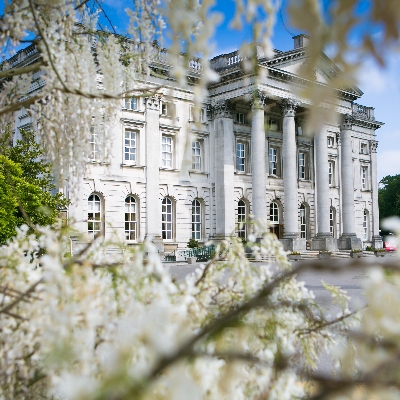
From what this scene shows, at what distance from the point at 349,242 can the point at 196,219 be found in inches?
496

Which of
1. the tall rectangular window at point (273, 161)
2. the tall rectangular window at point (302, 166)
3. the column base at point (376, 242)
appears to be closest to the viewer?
the tall rectangular window at point (273, 161)

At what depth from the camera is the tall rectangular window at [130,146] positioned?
31383 mm

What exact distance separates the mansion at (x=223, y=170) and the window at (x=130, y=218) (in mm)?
61

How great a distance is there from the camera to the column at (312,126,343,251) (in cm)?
3691

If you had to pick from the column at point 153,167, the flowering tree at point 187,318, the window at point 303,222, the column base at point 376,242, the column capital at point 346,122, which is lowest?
the column base at point 376,242

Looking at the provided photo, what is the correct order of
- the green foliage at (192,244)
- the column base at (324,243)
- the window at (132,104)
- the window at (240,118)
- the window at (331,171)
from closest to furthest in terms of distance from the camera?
1. the window at (132,104)
2. the green foliage at (192,244)
3. the window at (240,118)
4. the column base at (324,243)
5. the window at (331,171)

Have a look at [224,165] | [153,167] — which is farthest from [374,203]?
[153,167]

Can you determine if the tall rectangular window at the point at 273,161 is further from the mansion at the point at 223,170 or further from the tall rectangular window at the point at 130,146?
the tall rectangular window at the point at 130,146

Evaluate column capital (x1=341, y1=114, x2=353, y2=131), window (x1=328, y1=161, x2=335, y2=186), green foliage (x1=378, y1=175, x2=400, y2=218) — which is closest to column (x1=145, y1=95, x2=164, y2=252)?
column capital (x1=341, y1=114, x2=353, y2=131)

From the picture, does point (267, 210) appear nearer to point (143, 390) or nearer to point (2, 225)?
point (2, 225)

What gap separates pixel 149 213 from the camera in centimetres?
3138

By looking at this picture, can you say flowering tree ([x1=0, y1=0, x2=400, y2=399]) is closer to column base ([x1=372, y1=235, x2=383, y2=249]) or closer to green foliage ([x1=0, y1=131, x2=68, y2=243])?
green foliage ([x1=0, y1=131, x2=68, y2=243])

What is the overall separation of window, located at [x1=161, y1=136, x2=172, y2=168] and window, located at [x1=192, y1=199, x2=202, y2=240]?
319 cm

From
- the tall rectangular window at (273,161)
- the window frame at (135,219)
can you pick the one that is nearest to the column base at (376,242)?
the tall rectangular window at (273,161)
